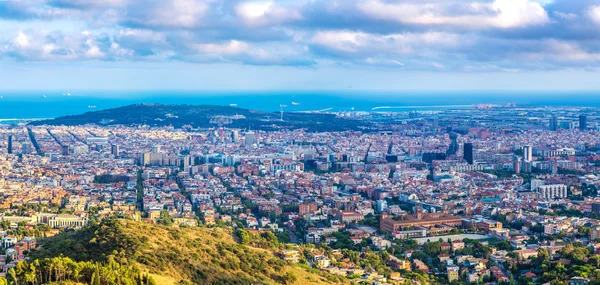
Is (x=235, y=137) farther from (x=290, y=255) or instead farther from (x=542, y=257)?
(x=290, y=255)

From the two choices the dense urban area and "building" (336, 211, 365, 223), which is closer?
the dense urban area

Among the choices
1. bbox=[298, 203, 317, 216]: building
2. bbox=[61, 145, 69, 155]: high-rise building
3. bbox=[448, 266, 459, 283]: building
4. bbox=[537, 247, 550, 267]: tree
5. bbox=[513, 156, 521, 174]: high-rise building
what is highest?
bbox=[61, 145, 69, 155]: high-rise building

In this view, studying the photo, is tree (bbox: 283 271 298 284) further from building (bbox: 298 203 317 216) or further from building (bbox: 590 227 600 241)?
building (bbox: 298 203 317 216)

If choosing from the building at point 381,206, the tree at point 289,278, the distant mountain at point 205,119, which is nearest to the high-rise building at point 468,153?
the building at point 381,206

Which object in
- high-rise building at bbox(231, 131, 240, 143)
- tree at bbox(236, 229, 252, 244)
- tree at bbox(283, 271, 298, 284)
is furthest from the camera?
high-rise building at bbox(231, 131, 240, 143)

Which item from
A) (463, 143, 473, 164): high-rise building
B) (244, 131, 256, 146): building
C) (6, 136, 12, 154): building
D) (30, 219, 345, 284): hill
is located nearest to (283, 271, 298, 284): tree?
(30, 219, 345, 284): hill

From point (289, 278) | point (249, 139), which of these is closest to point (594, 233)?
point (289, 278)

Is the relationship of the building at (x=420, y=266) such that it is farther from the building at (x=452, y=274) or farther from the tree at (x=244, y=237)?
the tree at (x=244, y=237)
